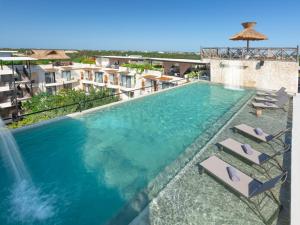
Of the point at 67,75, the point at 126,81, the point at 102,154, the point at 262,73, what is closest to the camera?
the point at 102,154

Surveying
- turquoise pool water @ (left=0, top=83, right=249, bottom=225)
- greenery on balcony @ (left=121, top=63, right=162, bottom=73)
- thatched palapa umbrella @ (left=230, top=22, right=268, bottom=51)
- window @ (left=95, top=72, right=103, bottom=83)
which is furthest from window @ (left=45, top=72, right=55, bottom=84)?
thatched palapa umbrella @ (left=230, top=22, right=268, bottom=51)

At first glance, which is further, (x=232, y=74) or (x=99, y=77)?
(x=99, y=77)

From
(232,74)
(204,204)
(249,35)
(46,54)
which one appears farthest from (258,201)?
(46,54)

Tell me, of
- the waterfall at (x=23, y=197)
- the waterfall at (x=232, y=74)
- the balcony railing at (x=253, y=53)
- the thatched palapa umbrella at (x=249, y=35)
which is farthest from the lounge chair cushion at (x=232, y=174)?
the thatched palapa umbrella at (x=249, y=35)

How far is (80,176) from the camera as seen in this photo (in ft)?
20.7

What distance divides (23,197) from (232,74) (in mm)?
20407

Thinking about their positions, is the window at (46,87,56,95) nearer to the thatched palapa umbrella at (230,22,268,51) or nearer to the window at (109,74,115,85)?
the window at (109,74,115,85)

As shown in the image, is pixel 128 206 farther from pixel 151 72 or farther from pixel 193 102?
pixel 151 72

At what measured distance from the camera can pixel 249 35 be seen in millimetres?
20828

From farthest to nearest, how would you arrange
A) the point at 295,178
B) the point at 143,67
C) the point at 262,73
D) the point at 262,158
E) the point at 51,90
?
the point at 51,90
the point at 143,67
the point at 262,73
the point at 262,158
the point at 295,178

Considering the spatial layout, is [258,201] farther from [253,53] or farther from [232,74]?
[253,53]

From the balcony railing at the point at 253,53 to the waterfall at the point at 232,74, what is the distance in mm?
840

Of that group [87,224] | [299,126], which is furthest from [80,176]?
[299,126]

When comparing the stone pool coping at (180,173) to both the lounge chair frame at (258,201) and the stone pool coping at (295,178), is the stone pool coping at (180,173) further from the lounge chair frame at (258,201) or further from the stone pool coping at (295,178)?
the stone pool coping at (295,178)
